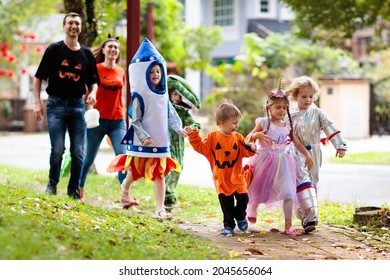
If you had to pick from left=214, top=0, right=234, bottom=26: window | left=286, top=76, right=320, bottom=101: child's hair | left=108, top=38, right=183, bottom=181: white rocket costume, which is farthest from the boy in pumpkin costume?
left=214, top=0, right=234, bottom=26: window

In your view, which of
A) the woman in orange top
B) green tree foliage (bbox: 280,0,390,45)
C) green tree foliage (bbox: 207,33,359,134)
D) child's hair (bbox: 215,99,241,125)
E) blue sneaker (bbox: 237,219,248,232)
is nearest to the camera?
child's hair (bbox: 215,99,241,125)

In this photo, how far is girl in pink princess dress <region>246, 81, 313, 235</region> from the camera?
27.3 feet

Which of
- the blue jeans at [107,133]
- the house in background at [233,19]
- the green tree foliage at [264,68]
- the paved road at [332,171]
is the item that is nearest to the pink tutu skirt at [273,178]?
the blue jeans at [107,133]

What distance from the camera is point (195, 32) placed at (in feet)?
90.8

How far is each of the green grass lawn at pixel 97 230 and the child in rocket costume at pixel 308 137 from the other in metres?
0.94

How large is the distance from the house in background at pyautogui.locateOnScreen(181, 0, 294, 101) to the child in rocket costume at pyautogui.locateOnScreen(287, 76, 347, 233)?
28.5 meters

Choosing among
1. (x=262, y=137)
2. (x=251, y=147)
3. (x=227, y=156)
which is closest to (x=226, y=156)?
(x=227, y=156)

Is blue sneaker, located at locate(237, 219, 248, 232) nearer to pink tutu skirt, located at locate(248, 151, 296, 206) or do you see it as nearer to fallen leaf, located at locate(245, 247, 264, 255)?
pink tutu skirt, located at locate(248, 151, 296, 206)

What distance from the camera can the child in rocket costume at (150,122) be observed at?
8992 mm

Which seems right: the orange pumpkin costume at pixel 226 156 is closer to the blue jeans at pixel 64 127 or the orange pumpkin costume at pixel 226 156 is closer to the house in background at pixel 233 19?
the blue jeans at pixel 64 127

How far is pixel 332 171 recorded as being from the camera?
1627cm

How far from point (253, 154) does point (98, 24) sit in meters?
6.29
